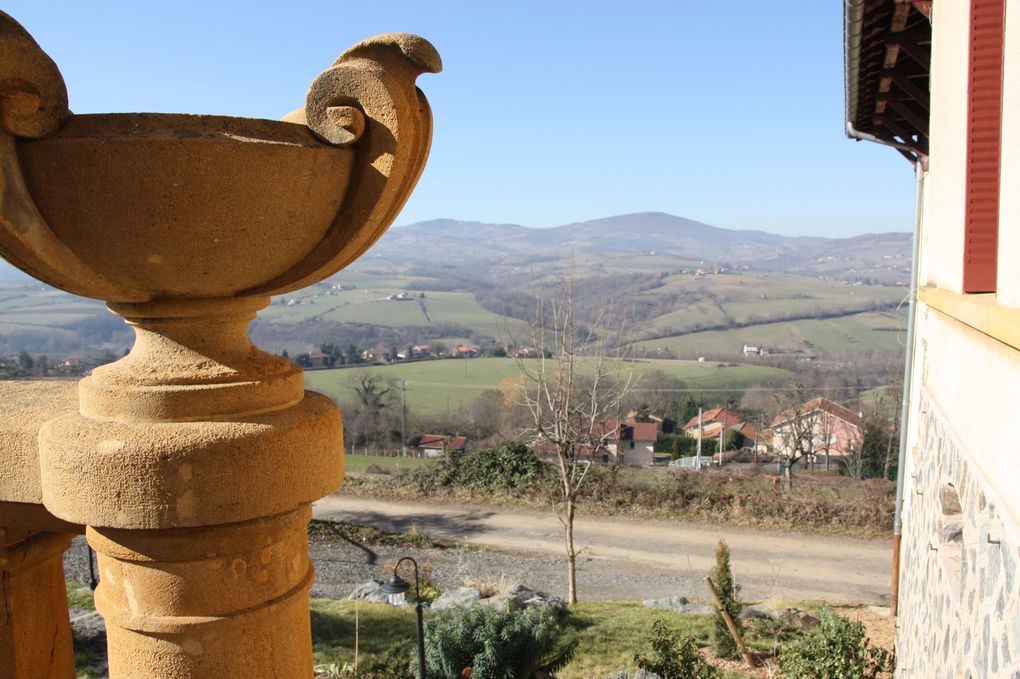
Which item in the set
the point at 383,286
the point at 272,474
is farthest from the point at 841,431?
the point at 383,286

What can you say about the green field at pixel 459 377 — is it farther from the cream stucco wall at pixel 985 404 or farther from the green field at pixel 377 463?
the cream stucco wall at pixel 985 404

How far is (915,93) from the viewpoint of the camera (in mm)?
5828

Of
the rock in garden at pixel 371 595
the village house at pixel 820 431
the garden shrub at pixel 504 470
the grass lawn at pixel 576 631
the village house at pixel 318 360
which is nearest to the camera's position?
the grass lawn at pixel 576 631

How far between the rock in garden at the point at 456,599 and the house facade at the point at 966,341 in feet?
20.1

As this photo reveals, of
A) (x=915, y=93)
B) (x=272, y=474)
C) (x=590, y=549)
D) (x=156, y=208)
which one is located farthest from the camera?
(x=590, y=549)

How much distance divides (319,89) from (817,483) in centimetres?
1887

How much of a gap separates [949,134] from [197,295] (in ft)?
11.7

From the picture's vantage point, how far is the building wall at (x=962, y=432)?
6.88 feet

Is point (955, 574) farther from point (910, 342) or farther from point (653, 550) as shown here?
point (653, 550)

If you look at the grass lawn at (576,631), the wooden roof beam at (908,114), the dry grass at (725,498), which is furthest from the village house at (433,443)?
the wooden roof beam at (908,114)

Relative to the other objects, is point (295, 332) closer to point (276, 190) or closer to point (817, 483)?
point (817, 483)

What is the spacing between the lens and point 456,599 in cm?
1086

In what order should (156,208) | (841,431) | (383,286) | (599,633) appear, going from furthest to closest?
(383,286) < (841,431) < (599,633) < (156,208)

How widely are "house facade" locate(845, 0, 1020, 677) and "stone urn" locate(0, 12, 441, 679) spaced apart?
1645mm
